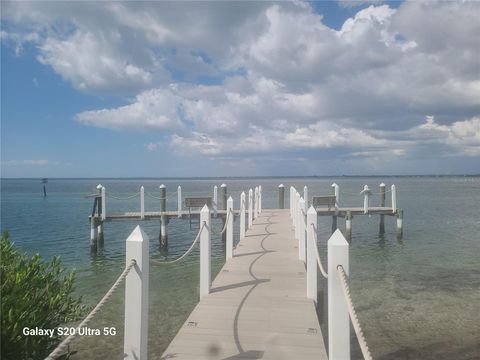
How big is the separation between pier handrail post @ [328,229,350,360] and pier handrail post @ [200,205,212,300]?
132 inches

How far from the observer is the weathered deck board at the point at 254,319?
468 cm

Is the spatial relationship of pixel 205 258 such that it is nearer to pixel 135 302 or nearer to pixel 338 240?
pixel 135 302

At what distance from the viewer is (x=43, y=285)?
15.4 feet

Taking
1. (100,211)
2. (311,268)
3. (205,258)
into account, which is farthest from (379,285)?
(100,211)

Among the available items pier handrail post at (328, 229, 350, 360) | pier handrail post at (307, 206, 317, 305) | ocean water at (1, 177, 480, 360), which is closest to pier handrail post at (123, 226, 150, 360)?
pier handrail post at (328, 229, 350, 360)

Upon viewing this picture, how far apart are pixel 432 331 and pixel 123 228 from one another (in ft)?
80.5

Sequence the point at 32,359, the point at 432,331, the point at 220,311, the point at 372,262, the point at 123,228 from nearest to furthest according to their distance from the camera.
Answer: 1. the point at 32,359
2. the point at 220,311
3. the point at 432,331
4. the point at 372,262
5. the point at 123,228

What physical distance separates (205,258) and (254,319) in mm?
1749

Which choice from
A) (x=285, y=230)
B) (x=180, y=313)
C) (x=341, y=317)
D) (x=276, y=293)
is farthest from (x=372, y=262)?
(x=341, y=317)

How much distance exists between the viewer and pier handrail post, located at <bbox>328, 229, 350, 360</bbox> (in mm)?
3787

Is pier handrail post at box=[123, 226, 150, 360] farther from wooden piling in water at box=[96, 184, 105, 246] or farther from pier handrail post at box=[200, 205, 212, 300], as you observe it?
wooden piling in water at box=[96, 184, 105, 246]

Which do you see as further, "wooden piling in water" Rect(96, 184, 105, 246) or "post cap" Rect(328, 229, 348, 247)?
"wooden piling in water" Rect(96, 184, 105, 246)

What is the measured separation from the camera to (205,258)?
7.07 m

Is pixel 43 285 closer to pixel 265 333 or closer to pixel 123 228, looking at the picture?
pixel 265 333
